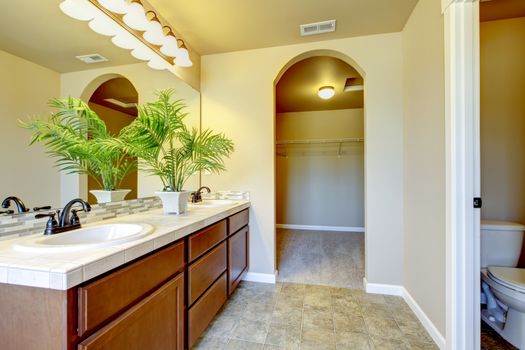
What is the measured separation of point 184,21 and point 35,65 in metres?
1.21

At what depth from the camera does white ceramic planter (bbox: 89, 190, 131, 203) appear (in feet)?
4.69

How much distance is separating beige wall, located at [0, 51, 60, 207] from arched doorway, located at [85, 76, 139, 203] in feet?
0.63

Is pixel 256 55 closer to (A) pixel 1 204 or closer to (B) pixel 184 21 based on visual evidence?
(B) pixel 184 21

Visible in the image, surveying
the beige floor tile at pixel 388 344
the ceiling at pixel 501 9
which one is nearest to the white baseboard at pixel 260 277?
the beige floor tile at pixel 388 344

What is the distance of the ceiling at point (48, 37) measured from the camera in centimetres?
109

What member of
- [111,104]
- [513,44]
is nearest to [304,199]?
[513,44]

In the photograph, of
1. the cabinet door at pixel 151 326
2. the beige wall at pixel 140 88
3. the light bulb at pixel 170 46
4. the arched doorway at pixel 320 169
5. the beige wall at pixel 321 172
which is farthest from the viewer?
the beige wall at pixel 321 172

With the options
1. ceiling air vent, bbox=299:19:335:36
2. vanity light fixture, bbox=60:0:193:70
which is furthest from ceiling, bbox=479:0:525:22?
vanity light fixture, bbox=60:0:193:70

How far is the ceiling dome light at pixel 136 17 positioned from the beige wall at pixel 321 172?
340cm

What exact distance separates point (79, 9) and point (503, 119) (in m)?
3.21

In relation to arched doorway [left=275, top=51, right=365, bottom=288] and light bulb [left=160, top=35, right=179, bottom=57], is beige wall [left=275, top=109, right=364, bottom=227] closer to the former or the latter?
arched doorway [left=275, top=51, right=365, bottom=288]

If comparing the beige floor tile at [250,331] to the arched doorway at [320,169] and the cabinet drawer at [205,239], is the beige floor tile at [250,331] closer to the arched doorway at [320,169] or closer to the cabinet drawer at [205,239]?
the cabinet drawer at [205,239]

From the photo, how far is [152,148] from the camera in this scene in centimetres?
152

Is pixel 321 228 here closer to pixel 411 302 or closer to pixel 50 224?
pixel 411 302
